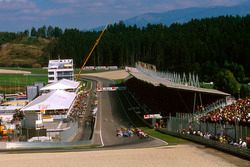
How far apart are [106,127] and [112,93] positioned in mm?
48115

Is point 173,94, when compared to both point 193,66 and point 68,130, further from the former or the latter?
point 193,66

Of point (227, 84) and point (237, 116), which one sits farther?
point (227, 84)

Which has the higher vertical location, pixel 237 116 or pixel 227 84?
pixel 227 84

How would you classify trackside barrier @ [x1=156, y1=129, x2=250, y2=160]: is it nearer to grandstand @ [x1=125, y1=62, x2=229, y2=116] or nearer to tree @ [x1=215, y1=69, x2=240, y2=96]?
grandstand @ [x1=125, y1=62, x2=229, y2=116]

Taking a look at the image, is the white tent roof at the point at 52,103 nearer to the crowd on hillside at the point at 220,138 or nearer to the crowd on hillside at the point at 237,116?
the crowd on hillside at the point at 220,138

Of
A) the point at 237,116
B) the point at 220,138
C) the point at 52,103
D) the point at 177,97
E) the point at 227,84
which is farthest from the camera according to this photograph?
the point at 227,84

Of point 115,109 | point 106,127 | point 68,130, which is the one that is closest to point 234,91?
point 115,109

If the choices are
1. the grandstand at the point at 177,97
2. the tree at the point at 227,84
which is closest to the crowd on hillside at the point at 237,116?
the grandstand at the point at 177,97

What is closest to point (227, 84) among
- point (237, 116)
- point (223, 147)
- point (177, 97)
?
point (177, 97)

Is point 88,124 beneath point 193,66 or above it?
beneath

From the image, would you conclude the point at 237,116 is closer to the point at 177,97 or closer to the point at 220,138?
the point at 220,138

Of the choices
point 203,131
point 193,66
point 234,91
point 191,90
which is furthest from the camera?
point 193,66

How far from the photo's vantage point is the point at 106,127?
198 feet

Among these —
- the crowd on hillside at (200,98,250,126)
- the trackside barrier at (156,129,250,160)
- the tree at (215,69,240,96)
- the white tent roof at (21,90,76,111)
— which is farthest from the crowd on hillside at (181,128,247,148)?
the tree at (215,69,240,96)
